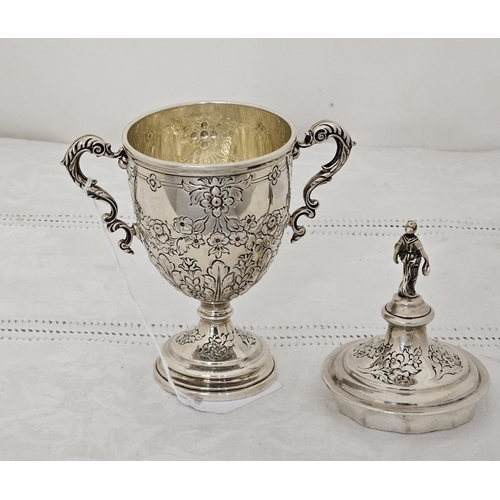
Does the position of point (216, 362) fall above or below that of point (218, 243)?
below

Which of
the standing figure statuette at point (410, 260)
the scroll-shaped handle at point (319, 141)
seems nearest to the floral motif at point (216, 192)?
the scroll-shaped handle at point (319, 141)

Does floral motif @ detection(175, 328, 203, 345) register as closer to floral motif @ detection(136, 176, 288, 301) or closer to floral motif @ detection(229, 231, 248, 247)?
floral motif @ detection(136, 176, 288, 301)

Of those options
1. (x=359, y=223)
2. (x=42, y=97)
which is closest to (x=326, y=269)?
(x=359, y=223)

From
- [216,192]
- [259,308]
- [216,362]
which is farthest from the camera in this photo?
[259,308]

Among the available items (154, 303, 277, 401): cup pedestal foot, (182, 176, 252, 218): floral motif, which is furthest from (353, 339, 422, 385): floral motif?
(182, 176, 252, 218): floral motif

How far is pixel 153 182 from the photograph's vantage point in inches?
48.4

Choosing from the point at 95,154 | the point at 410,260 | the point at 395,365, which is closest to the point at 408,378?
the point at 395,365

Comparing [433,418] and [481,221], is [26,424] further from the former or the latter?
[481,221]

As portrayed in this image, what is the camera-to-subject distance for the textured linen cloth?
1247mm

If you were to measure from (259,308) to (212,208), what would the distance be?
401 mm

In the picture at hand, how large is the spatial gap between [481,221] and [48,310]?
2.79ft

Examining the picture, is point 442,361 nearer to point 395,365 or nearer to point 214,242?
point 395,365

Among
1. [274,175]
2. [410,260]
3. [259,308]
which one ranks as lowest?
[259,308]

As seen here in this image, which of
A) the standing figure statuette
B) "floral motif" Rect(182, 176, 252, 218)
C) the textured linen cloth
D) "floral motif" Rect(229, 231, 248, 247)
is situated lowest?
the textured linen cloth
